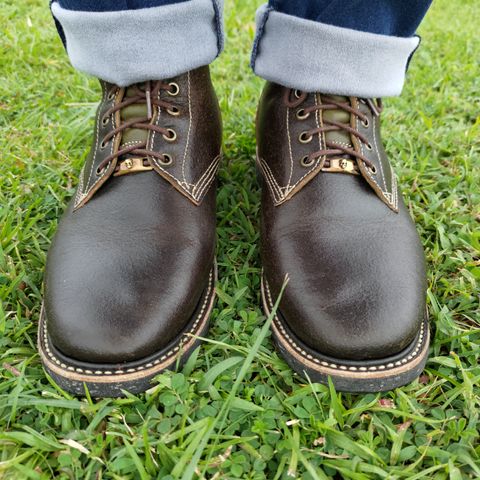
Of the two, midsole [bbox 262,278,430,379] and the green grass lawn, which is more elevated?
midsole [bbox 262,278,430,379]

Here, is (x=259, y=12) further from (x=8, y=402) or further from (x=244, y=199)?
(x=8, y=402)

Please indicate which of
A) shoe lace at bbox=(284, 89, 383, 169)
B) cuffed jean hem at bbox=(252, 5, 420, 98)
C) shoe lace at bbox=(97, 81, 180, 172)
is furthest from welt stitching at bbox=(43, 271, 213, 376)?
cuffed jean hem at bbox=(252, 5, 420, 98)

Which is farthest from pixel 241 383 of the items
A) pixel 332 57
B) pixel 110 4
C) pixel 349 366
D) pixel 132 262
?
pixel 110 4

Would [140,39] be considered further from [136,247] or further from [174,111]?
[136,247]

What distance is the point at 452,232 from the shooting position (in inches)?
60.8

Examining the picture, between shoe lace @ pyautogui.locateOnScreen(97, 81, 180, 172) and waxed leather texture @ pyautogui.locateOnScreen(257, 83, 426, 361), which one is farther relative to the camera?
shoe lace @ pyautogui.locateOnScreen(97, 81, 180, 172)

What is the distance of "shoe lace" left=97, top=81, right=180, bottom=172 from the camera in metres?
1.28

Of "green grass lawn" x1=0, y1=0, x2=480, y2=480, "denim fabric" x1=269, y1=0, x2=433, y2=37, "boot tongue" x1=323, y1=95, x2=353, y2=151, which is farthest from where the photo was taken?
"boot tongue" x1=323, y1=95, x2=353, y2=151

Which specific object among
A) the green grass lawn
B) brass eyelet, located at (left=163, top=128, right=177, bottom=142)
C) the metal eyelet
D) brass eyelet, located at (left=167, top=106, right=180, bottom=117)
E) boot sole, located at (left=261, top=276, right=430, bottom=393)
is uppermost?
the metal eyelet

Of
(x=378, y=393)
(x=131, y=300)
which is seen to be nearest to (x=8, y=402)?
(x=131, y=300)

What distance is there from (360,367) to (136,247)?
572 mm

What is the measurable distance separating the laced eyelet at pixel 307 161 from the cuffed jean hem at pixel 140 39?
0.37m

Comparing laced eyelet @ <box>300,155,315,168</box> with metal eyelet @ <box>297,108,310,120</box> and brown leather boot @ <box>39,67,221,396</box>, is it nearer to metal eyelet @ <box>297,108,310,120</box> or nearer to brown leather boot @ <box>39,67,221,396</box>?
metal eyelet @ <box>297,108,310,120</box>

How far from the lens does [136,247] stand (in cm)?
117
